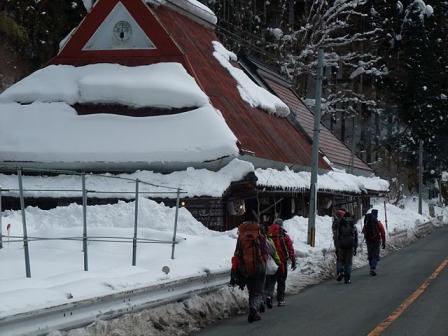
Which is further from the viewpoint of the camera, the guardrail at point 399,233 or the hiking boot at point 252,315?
the guardrail at point 399,233

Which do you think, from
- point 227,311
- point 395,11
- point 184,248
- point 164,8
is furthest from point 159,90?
point 395,11

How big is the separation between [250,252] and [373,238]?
8.31m

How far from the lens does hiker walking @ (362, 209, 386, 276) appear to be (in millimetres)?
18141

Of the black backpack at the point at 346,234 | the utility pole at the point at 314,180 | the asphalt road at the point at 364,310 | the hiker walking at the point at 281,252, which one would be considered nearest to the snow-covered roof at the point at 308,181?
the utility pole at the point at 314,180

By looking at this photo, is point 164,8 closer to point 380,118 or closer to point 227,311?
point 227,311

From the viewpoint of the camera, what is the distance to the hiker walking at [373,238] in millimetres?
18141

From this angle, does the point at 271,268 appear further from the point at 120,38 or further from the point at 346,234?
the point at 120,38

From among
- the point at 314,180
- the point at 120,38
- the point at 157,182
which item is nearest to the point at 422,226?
the point at 314,180

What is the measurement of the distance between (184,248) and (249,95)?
42.8 ft

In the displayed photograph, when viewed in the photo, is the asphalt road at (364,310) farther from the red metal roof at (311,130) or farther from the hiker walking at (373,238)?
the red metal roof at (311,130)

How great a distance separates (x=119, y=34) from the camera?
23828 millimetres

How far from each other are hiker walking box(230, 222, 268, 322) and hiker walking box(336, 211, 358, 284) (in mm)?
5780

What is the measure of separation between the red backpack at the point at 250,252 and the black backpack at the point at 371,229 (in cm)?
813

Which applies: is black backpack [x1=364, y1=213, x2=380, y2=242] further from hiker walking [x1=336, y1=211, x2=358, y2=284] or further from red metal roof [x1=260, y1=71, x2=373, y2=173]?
red metal roof [x1=260, y1=71, x2=373, y2=173]
